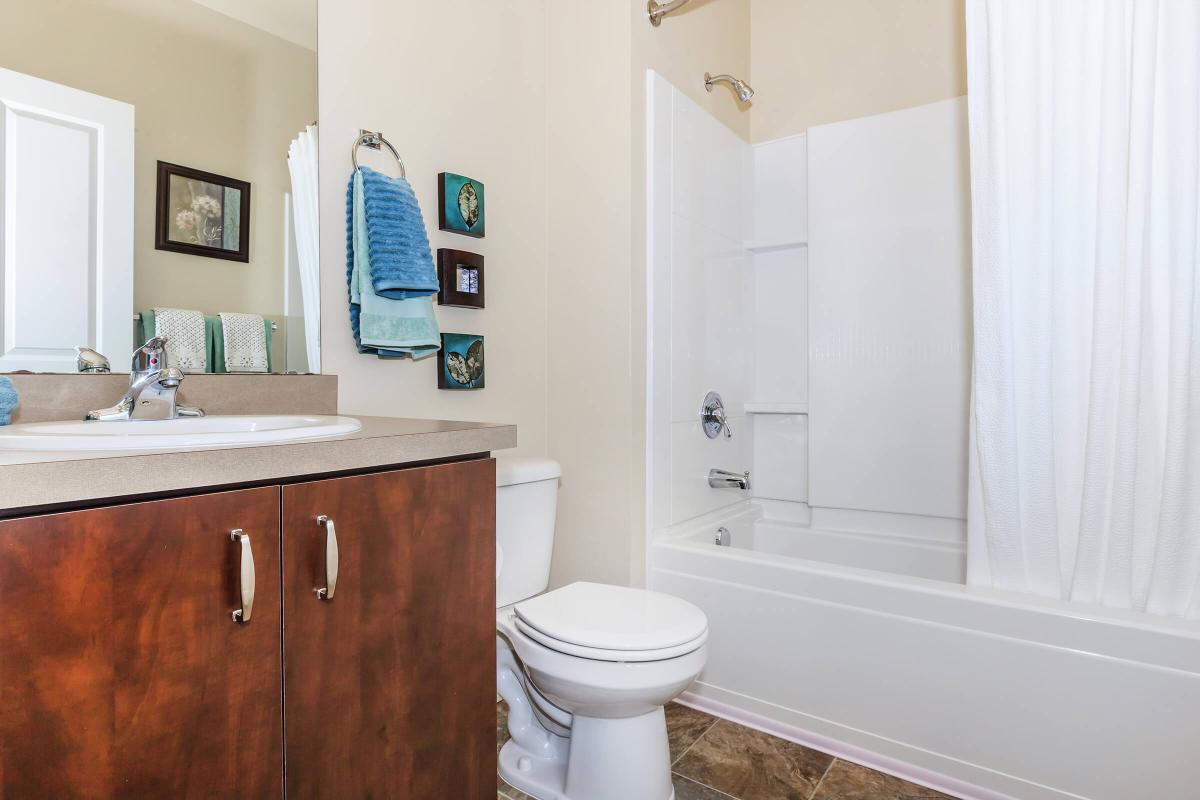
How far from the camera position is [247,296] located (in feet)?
4.89

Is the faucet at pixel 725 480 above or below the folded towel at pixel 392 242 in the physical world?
below

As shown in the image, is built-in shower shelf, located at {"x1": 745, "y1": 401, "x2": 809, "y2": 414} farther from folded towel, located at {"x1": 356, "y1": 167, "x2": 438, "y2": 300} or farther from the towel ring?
the towel ring

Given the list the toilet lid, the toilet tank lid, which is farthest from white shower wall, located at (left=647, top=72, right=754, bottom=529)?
the toilet lid

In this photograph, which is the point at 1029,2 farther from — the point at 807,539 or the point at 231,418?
the point at 231,418

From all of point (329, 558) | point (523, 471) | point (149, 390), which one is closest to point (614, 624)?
point (523, 471)

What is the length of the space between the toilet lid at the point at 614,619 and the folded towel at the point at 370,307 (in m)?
0.69

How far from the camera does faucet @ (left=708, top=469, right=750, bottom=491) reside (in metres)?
2.38

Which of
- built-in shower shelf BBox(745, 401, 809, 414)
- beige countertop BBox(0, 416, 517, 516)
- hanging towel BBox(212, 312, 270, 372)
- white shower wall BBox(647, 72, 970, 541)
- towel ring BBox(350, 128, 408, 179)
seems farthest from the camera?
built-in shower shelf BBox(745, 401, 809, 414)

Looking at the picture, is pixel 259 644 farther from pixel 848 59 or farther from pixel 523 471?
pixel 848 59

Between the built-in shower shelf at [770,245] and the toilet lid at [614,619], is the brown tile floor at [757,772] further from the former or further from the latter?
the built-in shower shelf at [770,245]

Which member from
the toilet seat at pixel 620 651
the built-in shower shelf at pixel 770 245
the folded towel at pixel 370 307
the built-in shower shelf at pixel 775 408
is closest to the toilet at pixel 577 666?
the toilet seat at pixel 620 651

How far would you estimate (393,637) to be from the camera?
0.99m

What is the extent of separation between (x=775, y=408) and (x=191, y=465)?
2.12 m

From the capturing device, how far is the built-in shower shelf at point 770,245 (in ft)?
8.39
